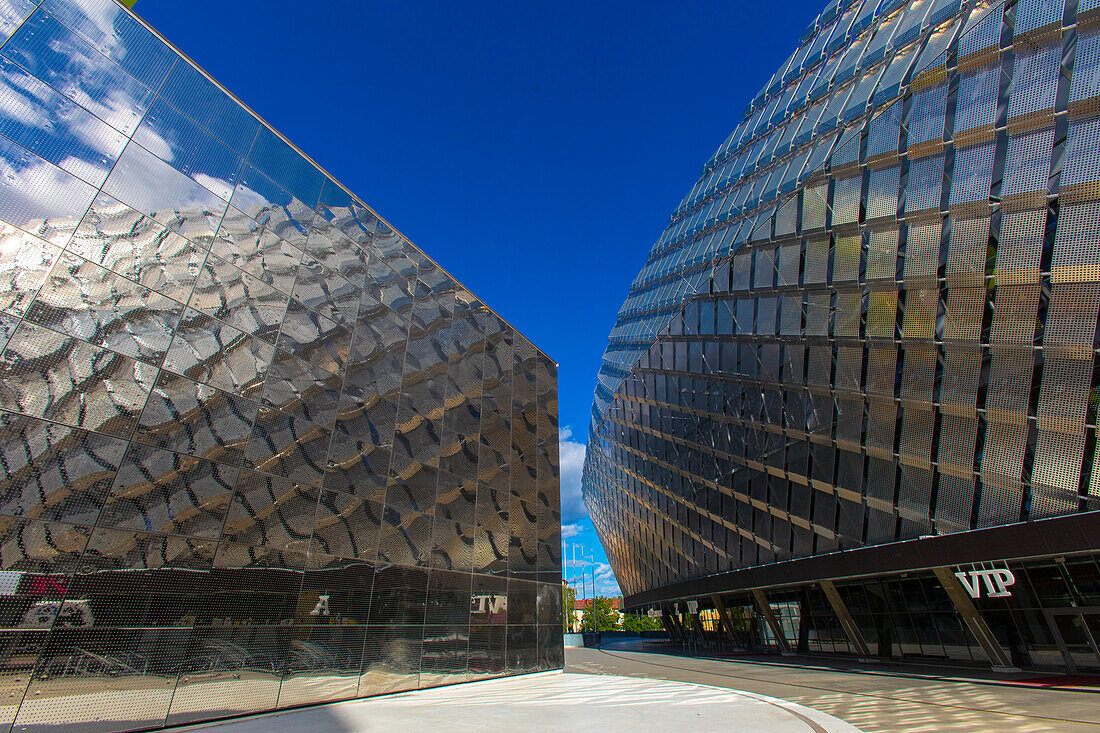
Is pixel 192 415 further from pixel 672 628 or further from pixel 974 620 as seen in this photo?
pixel 672 628

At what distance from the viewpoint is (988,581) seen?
1877 cm

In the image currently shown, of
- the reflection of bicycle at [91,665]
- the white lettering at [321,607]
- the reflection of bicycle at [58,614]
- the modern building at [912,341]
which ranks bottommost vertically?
the reflection of bicycle at [91,665]

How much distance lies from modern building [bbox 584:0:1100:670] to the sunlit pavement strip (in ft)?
38.5

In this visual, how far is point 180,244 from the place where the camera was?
37.1 feet

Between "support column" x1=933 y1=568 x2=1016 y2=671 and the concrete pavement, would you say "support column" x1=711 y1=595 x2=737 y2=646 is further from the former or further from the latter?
"support column" x1=933 y1=568 x2=1016 y2=671

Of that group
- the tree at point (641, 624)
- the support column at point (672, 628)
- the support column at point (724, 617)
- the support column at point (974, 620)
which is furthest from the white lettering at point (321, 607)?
the tree at point (641, 624)

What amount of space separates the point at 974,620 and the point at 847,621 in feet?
27.3

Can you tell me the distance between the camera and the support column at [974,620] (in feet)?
69.5

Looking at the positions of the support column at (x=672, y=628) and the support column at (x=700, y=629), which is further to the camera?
the support column at (x=672, y=628)

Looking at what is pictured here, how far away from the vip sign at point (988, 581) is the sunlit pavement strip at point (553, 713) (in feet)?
33.6

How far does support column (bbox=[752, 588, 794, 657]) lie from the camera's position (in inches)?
1384

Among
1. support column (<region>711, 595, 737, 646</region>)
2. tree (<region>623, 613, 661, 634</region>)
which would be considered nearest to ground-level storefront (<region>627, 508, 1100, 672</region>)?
support column (<region>711, 595, 737, 646</region>)

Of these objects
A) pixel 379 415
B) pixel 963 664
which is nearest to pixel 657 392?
pixel 963 664

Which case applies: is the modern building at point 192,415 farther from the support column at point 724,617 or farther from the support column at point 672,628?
the support column at point 672,628
